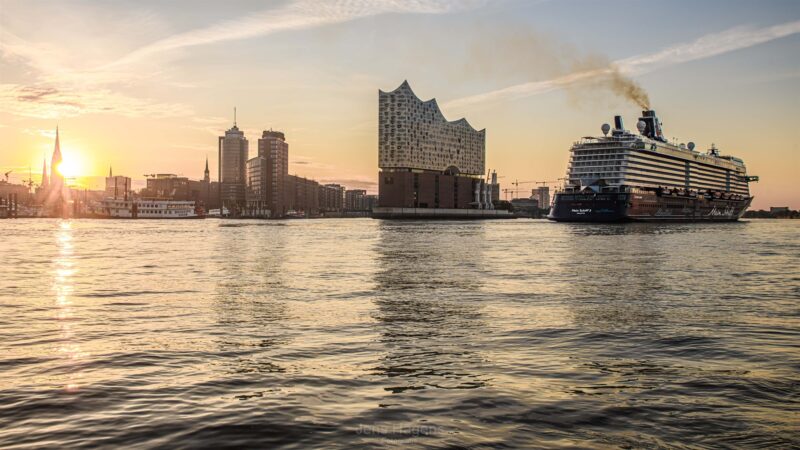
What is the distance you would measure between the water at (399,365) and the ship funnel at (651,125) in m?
149

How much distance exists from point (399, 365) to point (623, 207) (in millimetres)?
129875

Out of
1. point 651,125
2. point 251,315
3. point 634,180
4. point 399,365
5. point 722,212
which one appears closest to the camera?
point 399,365

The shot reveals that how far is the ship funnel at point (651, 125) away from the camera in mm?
166875

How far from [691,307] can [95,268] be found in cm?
3320

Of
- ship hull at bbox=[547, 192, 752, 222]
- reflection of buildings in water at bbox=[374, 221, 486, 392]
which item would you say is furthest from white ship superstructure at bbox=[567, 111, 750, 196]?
reflection of buildings in water at bbox=[374, 221, 486, 392]

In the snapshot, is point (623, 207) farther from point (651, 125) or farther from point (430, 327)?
point (430, 327)

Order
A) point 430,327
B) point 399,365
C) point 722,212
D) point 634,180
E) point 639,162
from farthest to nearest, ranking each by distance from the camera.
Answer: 1. point 722,212
2. point 639,162
3. point 634,180
4. point 430,327
5. point 399,365

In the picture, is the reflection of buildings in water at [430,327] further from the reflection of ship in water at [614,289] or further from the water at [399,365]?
A: the reflection of ship in water at [614,289]

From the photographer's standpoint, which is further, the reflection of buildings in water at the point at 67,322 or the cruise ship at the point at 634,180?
the cruise ship at the point at 634,180

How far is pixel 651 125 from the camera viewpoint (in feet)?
547

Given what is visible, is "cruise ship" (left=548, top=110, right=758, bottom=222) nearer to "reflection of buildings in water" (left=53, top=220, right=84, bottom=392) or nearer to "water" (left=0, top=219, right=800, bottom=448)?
"water" (left=0, top=219, right=800, bottom=448)

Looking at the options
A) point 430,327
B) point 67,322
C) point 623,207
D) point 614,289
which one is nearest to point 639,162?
point 623,207

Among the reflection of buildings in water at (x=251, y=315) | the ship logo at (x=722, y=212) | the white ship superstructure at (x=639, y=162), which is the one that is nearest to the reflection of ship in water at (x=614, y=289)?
the reflection of buildings in water at (x=251, y=315)

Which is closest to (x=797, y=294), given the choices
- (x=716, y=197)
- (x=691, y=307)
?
(x=691, y=307)
